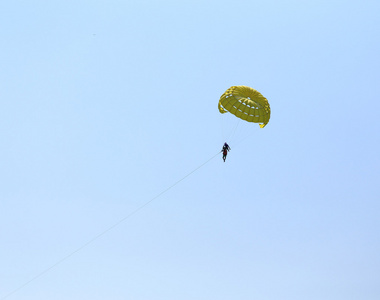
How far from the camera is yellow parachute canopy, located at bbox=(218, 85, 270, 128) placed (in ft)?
266

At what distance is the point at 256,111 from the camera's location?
8119cm

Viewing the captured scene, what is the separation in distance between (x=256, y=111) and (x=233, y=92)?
14.5 feet

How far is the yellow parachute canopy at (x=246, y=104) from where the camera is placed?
8112 centimetres

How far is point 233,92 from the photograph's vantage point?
275 ft

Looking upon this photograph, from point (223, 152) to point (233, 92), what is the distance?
315 inches

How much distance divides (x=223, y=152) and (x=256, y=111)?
795cm

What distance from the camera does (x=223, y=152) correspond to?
8606 centimetres

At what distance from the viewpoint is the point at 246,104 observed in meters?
81.4
